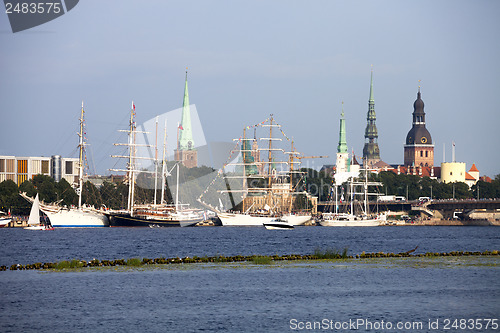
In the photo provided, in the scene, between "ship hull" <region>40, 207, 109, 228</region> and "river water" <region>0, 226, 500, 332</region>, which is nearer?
"river water" <region>0, 226, 500, 332</region>

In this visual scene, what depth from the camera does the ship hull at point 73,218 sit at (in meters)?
178

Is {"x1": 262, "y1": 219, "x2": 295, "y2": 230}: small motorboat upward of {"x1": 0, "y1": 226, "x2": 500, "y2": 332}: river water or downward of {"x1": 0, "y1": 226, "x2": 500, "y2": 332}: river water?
downward

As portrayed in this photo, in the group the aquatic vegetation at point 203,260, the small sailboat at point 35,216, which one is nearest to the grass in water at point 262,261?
the aquatic vegetation at point 203,260

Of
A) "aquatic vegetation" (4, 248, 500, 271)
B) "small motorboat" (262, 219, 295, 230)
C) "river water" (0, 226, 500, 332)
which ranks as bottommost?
"small motorboat" (262, 219, 295, 230)

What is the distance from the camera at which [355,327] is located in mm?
43000

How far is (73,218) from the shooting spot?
17988 centimetres

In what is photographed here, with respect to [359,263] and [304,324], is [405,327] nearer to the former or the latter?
[304,324]

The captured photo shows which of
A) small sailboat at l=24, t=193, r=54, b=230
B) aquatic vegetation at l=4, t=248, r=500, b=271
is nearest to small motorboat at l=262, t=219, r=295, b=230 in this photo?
small sailboat at l=24, t=193, r=54, b=230

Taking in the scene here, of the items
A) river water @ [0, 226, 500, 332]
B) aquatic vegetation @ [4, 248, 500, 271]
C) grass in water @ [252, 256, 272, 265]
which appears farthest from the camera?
grass in water @ [252, 256, 272, 265]

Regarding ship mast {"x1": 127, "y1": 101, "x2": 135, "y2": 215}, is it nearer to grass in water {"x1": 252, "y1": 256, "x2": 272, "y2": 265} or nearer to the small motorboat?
the small motorboat

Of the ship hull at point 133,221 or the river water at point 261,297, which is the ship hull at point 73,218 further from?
the river water at point 261,297

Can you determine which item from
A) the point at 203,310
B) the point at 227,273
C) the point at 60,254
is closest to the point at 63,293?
the point at 203,310

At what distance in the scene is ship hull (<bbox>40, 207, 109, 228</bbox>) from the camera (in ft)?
585

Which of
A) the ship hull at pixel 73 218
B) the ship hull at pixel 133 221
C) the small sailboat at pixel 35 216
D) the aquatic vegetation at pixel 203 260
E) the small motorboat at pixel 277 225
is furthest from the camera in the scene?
the ship hull at pixel 133 221
